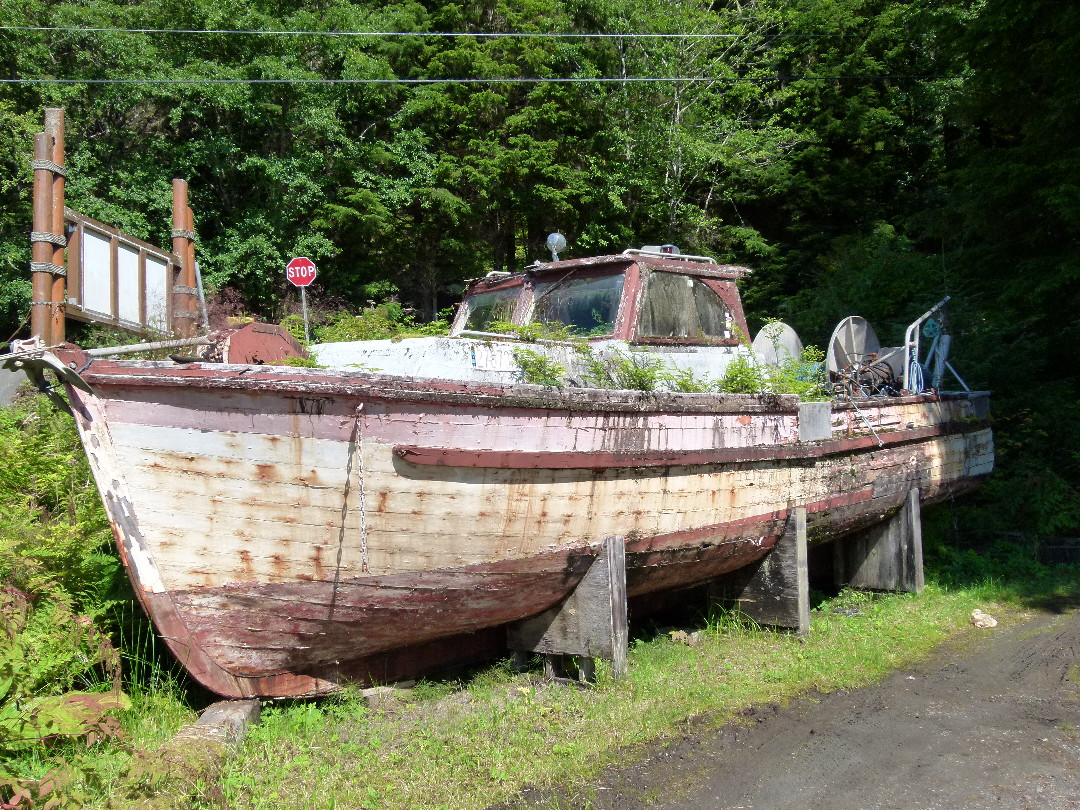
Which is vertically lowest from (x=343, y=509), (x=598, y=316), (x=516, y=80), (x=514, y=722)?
(x=514, y=722)

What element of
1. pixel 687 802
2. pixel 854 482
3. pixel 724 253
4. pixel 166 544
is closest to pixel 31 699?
pixel 166 544

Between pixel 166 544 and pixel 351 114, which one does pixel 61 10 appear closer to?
pixel 351 114

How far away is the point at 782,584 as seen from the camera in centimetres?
686

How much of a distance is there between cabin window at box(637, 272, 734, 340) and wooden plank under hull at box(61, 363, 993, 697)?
105 centimetres

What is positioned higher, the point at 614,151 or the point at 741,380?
the point at 614,151

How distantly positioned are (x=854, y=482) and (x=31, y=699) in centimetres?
667

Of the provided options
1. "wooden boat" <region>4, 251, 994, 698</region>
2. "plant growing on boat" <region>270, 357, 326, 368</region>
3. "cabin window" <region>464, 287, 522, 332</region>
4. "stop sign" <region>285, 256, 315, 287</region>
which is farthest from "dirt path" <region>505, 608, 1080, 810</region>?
"stop sign" <region>285, 256, 315, 287</region>

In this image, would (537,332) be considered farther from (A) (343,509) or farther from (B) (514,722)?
(B) (514,722)

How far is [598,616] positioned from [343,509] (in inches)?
75.5

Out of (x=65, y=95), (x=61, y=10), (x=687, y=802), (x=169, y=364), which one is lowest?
(x=687, y=802)

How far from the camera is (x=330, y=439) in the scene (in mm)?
4238

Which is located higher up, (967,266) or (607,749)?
(967,266)

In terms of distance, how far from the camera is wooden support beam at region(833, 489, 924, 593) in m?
8.40

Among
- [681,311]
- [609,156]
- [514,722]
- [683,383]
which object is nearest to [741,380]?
[683,383]
